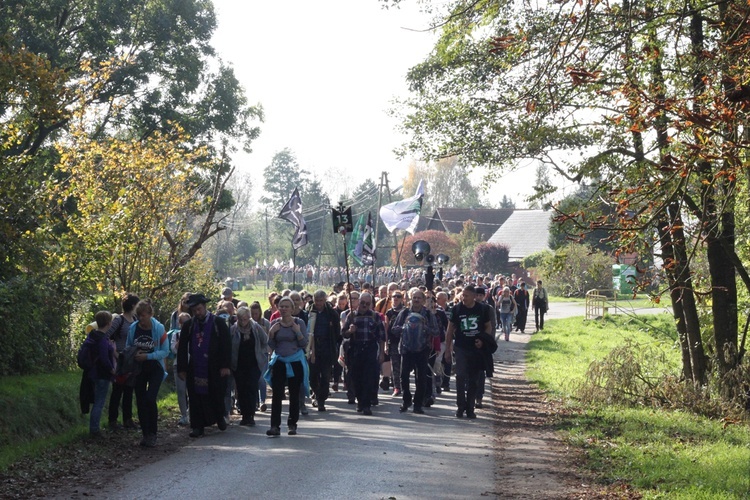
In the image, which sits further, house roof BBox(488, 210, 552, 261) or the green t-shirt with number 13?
house roof BBox(488, 210, 552, 261)

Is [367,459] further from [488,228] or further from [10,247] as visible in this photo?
[488,228]

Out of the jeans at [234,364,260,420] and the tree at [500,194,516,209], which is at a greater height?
the tree at [500,194,516,209]

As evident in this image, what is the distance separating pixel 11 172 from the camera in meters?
14.8

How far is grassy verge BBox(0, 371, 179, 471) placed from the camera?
447 inches

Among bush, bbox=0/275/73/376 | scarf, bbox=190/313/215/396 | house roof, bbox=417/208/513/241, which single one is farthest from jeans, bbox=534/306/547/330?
house roof, bbox=417/208/513/241

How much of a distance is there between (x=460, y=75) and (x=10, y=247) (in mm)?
7938

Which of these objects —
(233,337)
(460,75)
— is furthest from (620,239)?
(460,75)

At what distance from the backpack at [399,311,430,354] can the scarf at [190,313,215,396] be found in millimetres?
3422

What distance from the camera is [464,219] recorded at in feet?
345

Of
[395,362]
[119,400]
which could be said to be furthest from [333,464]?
[395,362]

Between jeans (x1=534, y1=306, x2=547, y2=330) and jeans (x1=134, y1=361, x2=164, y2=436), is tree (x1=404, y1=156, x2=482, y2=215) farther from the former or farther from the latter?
jeans (x1=134, y1=361, x2=164, y2=436)

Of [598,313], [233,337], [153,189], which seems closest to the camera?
[233,337]

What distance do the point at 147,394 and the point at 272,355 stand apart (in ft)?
6.82

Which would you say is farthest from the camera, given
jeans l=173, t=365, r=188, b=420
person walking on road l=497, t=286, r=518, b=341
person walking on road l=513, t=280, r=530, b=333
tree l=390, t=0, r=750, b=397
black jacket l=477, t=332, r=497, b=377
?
person walking on road l=513, t=280, r=530, b=333
